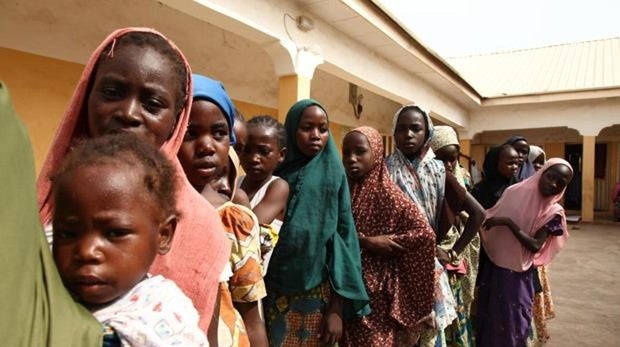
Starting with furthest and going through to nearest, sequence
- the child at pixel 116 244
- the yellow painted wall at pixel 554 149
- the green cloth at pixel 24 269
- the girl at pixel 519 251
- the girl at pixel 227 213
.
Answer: the yellow painted wall at pixel 554 149 → the girl at pixel 519 251 → the girl at pixel 227 213 → the child at pixel 116 244 → the green cloth at pixel 24 269

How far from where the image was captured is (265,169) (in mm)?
1946

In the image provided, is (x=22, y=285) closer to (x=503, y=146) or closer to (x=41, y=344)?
(x=41, y=344)

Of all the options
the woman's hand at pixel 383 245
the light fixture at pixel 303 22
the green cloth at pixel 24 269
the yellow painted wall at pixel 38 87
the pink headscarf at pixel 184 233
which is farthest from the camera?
the light fixture at pixel 303 22

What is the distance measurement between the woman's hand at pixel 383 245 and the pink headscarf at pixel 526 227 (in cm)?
155

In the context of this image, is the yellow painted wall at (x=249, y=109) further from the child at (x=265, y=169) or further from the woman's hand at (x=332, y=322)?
the woman's hand at (x=332, y=322)

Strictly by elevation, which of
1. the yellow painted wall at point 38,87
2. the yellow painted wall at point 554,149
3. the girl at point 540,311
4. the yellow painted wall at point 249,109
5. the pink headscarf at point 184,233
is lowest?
the girl at point 540,311

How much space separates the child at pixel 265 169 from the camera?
1.78 m

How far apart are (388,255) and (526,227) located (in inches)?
68.7

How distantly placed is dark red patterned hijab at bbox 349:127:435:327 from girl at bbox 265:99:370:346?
284mm

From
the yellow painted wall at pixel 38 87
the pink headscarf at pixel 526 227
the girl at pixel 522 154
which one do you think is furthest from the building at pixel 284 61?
the pink headscarf at pixel 526 227

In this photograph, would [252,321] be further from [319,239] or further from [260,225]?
[319,239]

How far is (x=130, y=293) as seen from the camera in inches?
28.6

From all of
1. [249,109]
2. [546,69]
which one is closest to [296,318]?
[249,109]

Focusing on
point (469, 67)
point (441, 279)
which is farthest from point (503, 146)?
point (469, 67)
